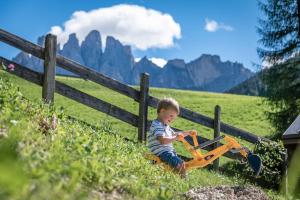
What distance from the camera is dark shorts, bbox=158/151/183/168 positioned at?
25.9 ft

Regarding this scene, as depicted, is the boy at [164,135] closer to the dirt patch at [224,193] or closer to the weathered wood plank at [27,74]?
the dirt patch at [224,193]

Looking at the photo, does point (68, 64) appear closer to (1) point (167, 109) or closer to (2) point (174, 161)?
(1) point (167, 109)

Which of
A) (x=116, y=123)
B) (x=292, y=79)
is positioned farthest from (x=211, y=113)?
(x=292, y=79)

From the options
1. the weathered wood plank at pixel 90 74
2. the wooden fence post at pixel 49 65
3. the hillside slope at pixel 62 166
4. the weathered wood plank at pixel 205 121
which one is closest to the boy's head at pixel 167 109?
the hillside slope at pixel 62 166

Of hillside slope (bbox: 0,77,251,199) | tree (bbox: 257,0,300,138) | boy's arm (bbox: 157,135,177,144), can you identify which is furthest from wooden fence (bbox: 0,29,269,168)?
tree (bbox: 257,0,300,138)

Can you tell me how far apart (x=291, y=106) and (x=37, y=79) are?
46.7ft

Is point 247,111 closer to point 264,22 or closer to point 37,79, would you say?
point 264,22

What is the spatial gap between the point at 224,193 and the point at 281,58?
60.8ft

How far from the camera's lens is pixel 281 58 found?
24.3 m

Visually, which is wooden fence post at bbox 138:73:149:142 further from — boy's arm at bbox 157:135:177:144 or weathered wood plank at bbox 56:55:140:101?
boy's arm at bbox 157:135:177:144

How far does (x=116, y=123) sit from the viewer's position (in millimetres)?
27422

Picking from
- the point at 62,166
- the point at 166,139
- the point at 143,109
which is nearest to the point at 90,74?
the point at 143,109

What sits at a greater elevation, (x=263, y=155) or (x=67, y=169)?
(x=263, y=155)

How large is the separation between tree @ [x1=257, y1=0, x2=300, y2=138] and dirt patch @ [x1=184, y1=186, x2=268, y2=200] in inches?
580
